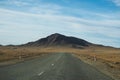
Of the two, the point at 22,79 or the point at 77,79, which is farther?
the point at 77,79

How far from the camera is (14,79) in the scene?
17188 millimetres

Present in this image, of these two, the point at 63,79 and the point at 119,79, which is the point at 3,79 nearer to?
the point at 63,79

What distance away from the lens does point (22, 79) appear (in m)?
16.9

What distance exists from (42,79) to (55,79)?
86 centimetres

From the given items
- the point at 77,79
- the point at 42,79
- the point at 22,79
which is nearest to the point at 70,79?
the point at 77,79

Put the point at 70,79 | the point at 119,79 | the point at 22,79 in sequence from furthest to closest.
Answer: the point at 119,79
the point at 70,79
the point at 22,79

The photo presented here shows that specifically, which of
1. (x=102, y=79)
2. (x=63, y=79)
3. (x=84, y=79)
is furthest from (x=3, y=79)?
(x=102, y=79)

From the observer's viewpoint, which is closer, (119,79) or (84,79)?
(84,79)

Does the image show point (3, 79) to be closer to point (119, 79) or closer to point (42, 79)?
point (42, 79)

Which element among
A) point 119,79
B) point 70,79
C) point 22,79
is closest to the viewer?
point 22,79

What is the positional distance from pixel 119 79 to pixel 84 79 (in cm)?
288

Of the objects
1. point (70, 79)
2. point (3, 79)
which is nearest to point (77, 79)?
point (70, 79)

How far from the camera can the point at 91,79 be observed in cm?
1880

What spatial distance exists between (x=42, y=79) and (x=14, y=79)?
1671 mm
